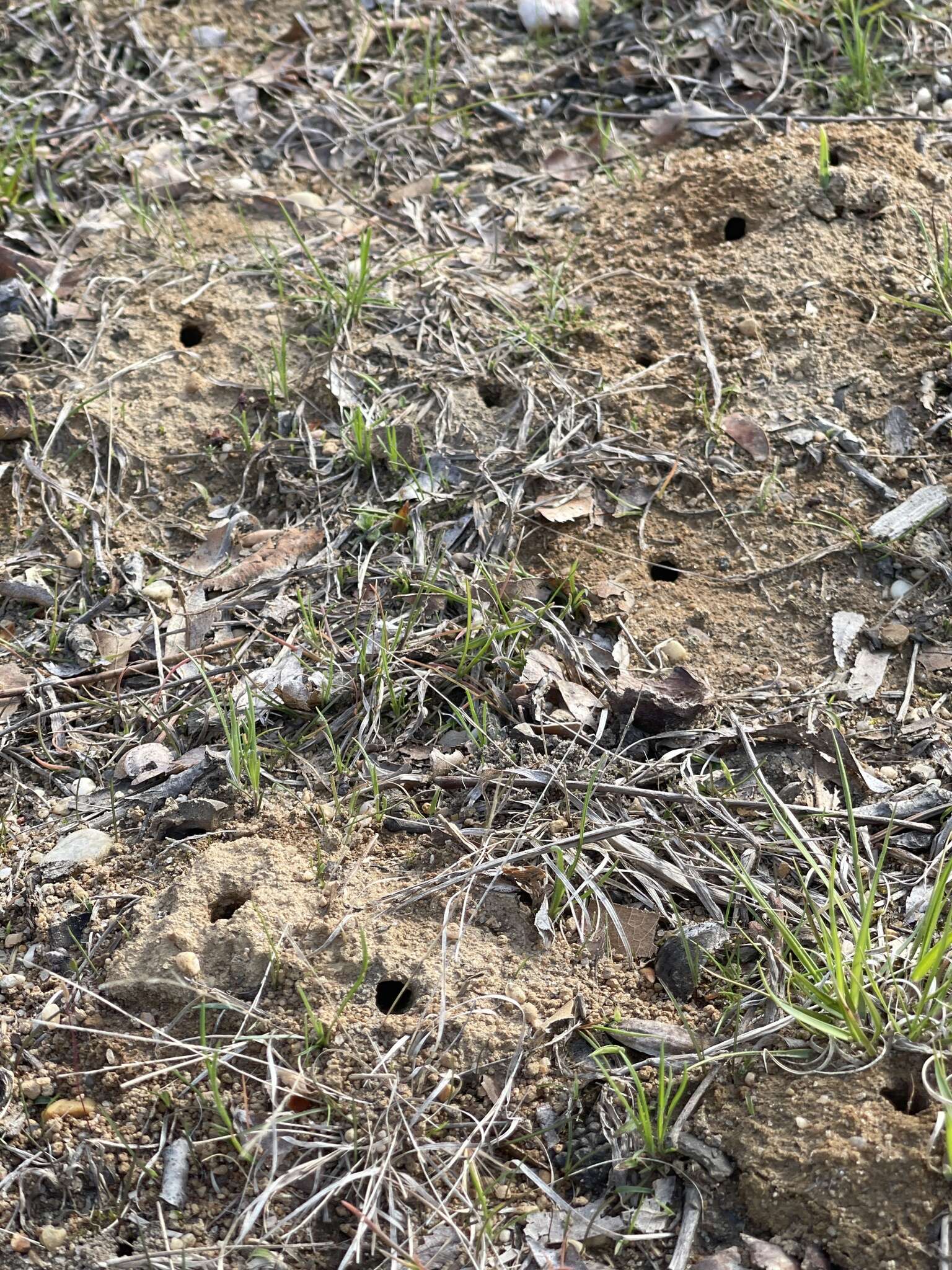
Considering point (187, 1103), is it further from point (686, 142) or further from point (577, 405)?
point (686, 142)

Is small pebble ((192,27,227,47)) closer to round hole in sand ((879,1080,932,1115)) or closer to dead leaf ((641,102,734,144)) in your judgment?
dead leaf ((641,102,734,144))

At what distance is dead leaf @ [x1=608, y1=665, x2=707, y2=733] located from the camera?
2.31 m

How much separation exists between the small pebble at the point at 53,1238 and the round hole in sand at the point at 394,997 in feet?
1.93

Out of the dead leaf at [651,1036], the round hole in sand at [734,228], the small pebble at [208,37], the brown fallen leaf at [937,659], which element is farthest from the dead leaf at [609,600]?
the small pebble at [208,37]

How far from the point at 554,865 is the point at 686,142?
2269 mm

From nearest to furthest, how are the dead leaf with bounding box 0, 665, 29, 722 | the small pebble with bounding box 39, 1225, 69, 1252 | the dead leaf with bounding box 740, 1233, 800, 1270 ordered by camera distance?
the dead leaf with bounding box 740, 1233, 800, 1270
the small pebble with bounding box 39, 1225, 69, 1252
the dead leaf with bounding box 0, 665, 29, 722

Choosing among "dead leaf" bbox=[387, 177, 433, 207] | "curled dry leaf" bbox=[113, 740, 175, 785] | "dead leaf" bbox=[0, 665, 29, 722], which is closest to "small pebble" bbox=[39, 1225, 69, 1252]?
"curled dry leaf" bbox=[113, 740, 175, 785]

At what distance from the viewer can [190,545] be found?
274cm

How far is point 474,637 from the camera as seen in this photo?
2.42 meters

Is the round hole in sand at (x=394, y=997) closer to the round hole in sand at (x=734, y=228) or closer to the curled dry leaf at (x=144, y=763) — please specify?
the curled dry leaf at (x=144, y=763)

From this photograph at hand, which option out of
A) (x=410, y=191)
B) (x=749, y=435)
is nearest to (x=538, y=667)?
(x=749, y=435)

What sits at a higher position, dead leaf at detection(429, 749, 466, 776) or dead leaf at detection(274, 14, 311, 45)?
dead leaf at detection(274, 14, 311, 45)

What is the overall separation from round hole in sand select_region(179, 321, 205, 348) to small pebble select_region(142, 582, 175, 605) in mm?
754

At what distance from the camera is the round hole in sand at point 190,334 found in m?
3.07
